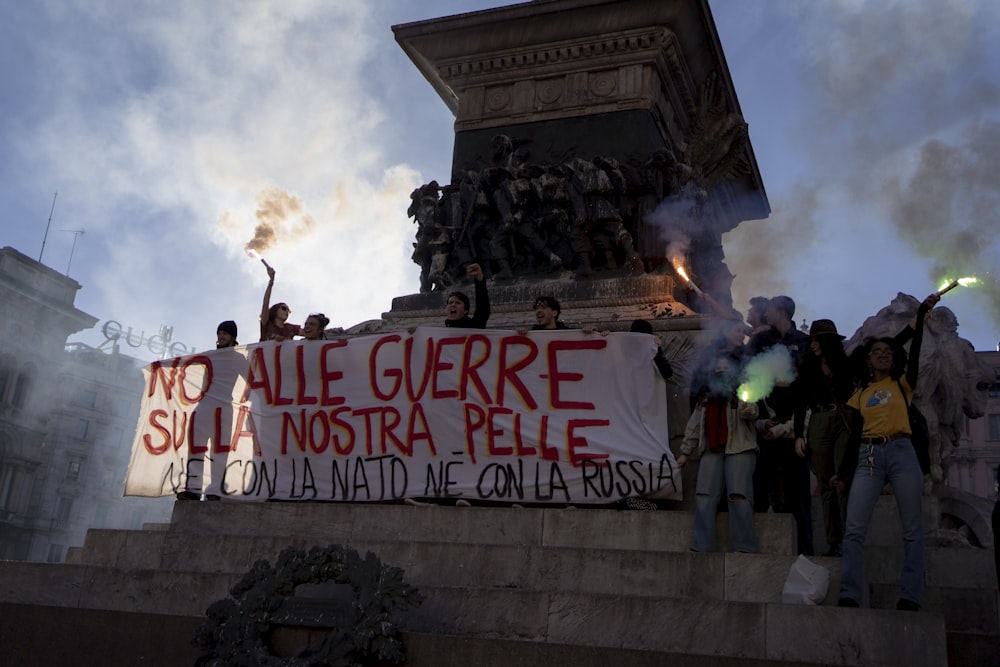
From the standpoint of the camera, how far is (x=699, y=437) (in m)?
8.40

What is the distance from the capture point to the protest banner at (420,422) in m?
9.37

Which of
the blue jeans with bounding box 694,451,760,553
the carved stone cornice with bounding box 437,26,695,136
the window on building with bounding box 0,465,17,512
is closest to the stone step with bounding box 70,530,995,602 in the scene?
the blue jeans with bounding box 694,451,760,553

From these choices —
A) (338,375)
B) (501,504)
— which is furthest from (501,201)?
(501,504)

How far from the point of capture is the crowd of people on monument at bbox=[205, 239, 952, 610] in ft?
23.1

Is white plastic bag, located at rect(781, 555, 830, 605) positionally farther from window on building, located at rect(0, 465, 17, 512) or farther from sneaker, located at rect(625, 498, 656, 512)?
window on building, located at rect(0, 465, 17, 512)

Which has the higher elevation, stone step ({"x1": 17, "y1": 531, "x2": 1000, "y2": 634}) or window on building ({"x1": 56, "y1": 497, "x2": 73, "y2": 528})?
window on building ({"x1": 56, "y1": 497, "x2": 73, "y2": 528})

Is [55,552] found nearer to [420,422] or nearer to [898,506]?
[420,422]

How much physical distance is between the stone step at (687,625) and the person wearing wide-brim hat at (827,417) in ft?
4.76

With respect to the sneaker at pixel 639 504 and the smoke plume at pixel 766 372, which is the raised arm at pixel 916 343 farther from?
the sneaker at pixel 639 504

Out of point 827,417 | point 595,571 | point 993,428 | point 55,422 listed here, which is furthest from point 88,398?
point 827,417

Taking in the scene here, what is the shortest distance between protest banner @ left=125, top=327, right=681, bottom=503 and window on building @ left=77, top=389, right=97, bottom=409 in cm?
5380

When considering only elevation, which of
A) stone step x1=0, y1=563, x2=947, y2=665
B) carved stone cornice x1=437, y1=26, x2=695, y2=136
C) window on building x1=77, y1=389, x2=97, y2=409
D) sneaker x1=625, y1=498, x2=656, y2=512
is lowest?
stone step x1=0, y1=563, x2=947, y2=665

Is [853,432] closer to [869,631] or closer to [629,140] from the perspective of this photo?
[869,631]

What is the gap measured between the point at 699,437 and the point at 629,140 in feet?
22.3
